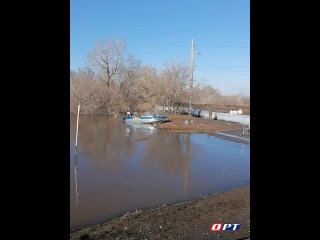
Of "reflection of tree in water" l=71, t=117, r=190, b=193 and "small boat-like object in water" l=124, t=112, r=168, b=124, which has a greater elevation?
"small boat-like object in water" l=124, t=112, r=168, b=124

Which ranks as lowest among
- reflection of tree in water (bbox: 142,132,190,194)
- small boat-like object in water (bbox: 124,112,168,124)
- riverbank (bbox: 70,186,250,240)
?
riverbank (bbox: 70,186,250,240)

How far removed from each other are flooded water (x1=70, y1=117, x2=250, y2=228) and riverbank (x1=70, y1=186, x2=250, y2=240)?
73cm

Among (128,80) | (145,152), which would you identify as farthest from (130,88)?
(145,152)

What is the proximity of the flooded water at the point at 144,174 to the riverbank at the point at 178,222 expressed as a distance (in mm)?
729

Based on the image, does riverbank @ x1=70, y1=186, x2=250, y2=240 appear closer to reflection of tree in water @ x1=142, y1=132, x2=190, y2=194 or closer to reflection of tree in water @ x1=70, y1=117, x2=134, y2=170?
reflection of tree in water @ x1=142, y1=132, x2=190, y2=194

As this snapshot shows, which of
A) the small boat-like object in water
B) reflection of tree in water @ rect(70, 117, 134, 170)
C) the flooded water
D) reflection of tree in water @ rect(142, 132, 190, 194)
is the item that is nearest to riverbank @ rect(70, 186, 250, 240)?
the flooded water

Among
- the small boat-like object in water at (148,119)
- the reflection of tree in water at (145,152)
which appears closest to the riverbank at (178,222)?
the reflection of tree in water at (145,152)

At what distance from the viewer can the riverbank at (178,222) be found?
5754mm

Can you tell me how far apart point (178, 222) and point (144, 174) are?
5.25m

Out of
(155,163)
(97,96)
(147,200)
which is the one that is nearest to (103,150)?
(155,163)

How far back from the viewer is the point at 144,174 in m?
11.6

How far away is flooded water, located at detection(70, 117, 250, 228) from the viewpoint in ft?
27.1
